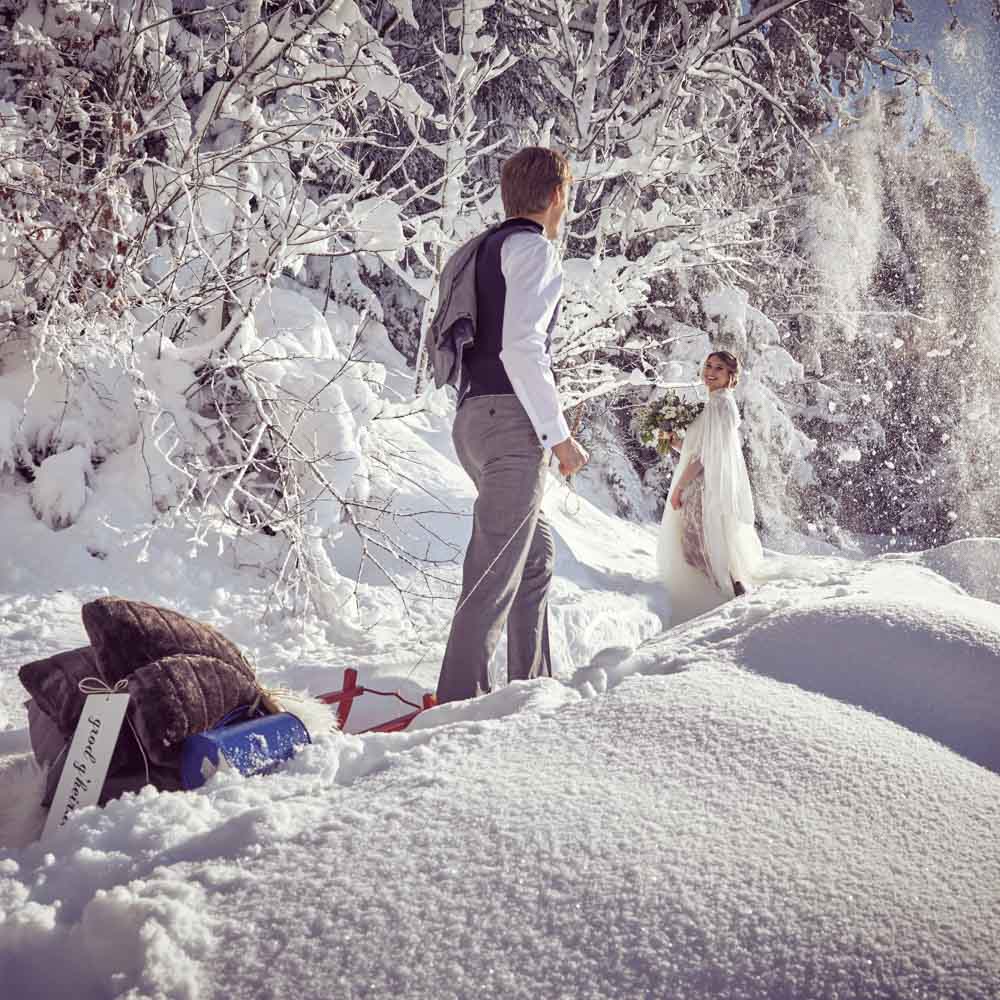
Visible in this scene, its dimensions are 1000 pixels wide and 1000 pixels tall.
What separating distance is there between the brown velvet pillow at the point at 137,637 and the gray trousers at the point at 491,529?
2.21 feet

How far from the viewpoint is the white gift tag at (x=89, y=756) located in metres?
1.71

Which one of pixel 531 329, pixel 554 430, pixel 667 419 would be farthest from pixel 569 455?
pixel 667 419

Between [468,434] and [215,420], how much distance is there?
2.11 m

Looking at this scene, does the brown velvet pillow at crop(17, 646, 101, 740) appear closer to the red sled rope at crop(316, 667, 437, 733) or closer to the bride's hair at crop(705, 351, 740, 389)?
the red sled rope at crop(316, 667, 437, 733)

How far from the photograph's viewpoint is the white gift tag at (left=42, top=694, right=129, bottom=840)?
1705 millimetres

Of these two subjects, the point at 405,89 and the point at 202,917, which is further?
the point at 405,89

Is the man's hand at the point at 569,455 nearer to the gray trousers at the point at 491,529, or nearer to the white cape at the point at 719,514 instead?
the gray trousers at the point at 491,529

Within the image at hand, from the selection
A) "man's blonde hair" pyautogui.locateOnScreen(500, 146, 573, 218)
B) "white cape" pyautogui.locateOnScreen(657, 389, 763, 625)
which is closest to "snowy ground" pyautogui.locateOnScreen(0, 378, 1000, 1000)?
"man's blonde hair" pyautogui.locateOnScreen(500, 146, 573, 218)

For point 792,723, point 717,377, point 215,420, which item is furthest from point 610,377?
point 792,723

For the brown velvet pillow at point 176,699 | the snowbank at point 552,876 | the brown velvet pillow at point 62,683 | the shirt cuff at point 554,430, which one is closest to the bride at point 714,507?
the shirt cuff at point 554,430

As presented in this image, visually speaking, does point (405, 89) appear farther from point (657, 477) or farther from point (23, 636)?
point (657, 477)

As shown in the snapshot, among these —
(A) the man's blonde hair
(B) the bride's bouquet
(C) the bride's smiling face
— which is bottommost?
(B) the bride's bouquet

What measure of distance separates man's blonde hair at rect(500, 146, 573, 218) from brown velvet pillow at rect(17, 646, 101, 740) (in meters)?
1.89

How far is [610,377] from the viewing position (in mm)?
5742
